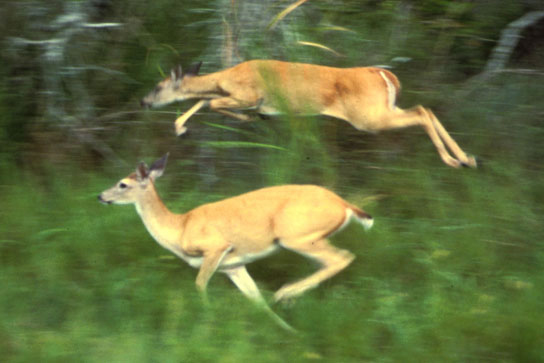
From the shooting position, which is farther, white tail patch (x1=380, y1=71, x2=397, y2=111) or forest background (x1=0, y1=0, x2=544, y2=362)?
white tail patch (x1=380, y1=71, x2=397, y2=111)

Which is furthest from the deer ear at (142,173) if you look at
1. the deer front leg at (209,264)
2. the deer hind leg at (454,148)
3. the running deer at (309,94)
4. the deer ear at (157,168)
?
the deer hind leg at (454,148)

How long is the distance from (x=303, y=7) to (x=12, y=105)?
2523 mm

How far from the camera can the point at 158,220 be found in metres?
4.83

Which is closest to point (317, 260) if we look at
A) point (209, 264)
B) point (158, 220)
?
point (209, 264)

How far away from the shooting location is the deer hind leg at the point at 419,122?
18.9 ft

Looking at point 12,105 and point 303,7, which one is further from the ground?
point 303,7

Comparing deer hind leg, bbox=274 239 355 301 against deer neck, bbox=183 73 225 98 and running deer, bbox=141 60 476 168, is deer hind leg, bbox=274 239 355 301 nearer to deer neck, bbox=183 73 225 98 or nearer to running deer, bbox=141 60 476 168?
running deer, bbox=141 60 476 168

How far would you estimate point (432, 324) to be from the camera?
4.47m

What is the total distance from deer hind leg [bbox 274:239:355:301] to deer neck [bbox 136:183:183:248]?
25.5 inches

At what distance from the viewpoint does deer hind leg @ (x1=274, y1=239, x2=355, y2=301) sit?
458 centimetres

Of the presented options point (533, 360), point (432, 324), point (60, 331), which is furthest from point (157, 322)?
point (533, 360)

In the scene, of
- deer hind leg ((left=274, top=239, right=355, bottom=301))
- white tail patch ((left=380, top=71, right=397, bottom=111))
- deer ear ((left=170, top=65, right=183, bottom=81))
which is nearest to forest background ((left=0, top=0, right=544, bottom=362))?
deer hind leg ((left=274, top=239, right=355, bottom=301))

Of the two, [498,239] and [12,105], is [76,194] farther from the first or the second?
[498,239]

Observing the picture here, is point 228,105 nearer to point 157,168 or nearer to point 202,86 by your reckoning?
point 202,86
